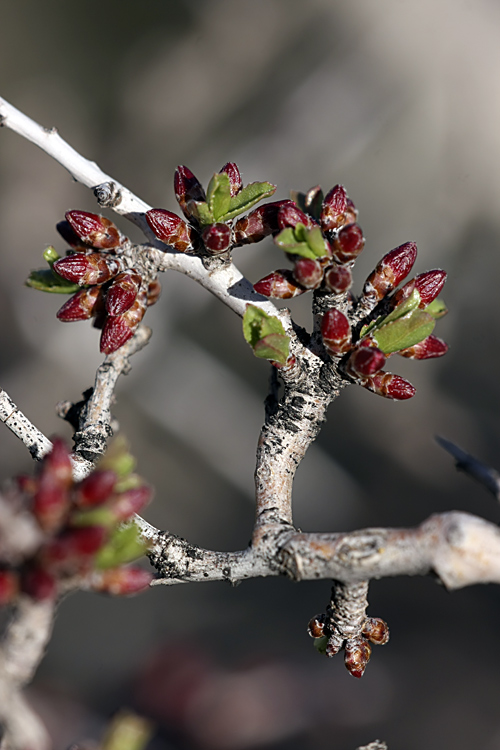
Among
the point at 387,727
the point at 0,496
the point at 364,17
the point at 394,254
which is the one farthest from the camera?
the point at 364,17

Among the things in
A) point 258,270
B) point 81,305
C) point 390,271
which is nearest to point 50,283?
point 81,305

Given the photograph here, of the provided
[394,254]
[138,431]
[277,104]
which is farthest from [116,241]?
[277,104]

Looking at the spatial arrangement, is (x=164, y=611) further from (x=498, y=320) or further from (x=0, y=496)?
(x=0, y=496)

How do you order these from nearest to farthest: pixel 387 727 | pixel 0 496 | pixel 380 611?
pixel 0 496 < pixel 387 727 < pixel 380 611

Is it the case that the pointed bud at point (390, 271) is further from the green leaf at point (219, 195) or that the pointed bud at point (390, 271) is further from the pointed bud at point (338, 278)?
the green leaf at point (219, 195)

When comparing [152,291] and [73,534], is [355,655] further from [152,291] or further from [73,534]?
[152,291]

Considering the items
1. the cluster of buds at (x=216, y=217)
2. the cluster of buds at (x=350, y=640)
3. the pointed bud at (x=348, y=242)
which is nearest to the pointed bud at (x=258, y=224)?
the cluster of buds at (x=216, y=217)
